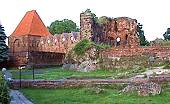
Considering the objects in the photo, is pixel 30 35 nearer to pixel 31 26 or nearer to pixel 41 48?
pixel 31 26

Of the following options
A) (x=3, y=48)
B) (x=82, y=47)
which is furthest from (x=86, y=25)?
(x=3, y=48)

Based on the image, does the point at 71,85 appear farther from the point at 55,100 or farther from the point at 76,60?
the point at 76,60

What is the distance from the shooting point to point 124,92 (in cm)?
2053

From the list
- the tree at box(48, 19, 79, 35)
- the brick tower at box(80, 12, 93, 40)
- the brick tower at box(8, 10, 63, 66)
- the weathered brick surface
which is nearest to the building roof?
the brick tower at box(8, 10, 63, 66)

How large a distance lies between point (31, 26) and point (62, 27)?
2264 centimetres

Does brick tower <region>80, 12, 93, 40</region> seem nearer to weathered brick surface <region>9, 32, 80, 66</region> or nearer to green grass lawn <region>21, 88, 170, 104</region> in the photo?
weathered brick surface <region>9, 32, 80, 66</region>

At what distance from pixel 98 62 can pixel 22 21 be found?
3306cm

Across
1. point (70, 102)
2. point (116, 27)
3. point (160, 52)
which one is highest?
point (116, 27)

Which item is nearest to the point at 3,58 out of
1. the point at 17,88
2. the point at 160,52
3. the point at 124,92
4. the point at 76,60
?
the point at 76,60

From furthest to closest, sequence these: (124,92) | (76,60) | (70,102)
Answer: (76,60) < (124,92) < (70,102)

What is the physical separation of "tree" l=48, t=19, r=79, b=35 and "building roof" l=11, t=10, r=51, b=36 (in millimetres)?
19191

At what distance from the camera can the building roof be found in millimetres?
65062

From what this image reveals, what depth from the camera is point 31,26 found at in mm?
65625

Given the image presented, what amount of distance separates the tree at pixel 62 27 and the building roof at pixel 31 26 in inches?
756
